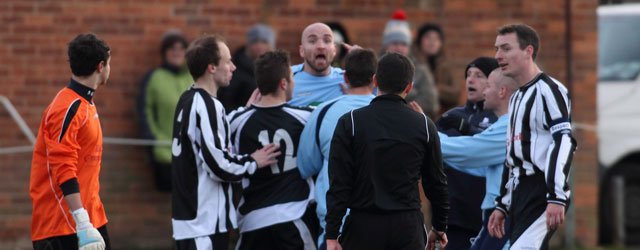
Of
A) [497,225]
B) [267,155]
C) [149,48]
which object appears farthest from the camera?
[149,48]

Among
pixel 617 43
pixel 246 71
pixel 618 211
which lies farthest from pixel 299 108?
pixel 617 43

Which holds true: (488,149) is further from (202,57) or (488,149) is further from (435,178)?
(202,57)

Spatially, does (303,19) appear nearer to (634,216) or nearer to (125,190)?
(125,190)

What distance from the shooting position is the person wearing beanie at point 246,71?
39.4 feet

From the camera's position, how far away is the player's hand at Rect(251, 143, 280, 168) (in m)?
8.17

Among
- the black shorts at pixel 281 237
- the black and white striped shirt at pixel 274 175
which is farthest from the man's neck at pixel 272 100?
the black shorts at pixel 281 237

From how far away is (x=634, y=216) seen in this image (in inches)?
561

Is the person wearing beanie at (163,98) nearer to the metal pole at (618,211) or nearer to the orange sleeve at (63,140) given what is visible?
the metal pole at (618,211)

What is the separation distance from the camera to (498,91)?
8352 millimetres

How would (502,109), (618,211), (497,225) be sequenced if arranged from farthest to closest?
(618,211) → (502,109) → (497,225)

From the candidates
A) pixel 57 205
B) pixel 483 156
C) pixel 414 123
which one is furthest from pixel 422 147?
pixel 57 205

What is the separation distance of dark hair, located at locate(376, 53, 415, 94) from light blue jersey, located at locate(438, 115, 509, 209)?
3.47 ft

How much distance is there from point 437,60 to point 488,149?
4444 millimetres

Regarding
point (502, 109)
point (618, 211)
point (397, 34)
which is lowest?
point (618, 211)
